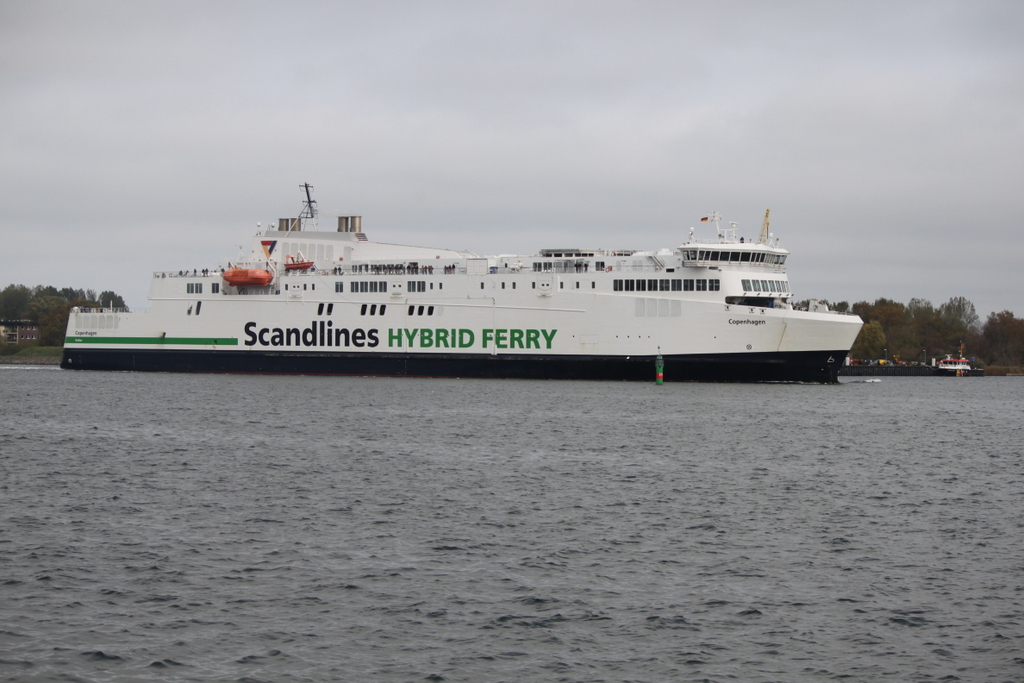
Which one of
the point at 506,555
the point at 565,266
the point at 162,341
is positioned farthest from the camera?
the point at 162,341

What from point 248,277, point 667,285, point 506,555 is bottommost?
point 506,555

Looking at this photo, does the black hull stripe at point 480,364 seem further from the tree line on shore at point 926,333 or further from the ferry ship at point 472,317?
the tree line on shore at point 926,333

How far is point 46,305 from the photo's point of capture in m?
128

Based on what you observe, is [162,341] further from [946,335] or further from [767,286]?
[946,335]

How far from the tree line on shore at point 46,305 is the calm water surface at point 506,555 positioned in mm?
90850

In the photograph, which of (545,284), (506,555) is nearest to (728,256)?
(545,284)

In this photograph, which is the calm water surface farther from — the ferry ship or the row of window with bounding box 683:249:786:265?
the row of window with bounding box 683:249:786:265

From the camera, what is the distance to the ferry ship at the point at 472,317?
46.9 meters

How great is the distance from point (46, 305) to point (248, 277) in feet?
278

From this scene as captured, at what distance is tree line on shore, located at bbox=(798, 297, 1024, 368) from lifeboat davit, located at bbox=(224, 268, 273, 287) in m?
71.4

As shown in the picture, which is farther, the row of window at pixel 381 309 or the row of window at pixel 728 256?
the row of window at pixel 381 309

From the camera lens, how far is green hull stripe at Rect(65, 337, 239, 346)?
5569 centimetres

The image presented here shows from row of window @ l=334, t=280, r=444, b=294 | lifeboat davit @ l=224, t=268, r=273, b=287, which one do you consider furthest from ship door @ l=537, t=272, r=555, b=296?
lifeboat davit @ l=224, t=268, r=273, b=287

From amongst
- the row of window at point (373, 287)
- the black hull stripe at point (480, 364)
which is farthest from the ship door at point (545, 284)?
the row of window at point (373, 287)
